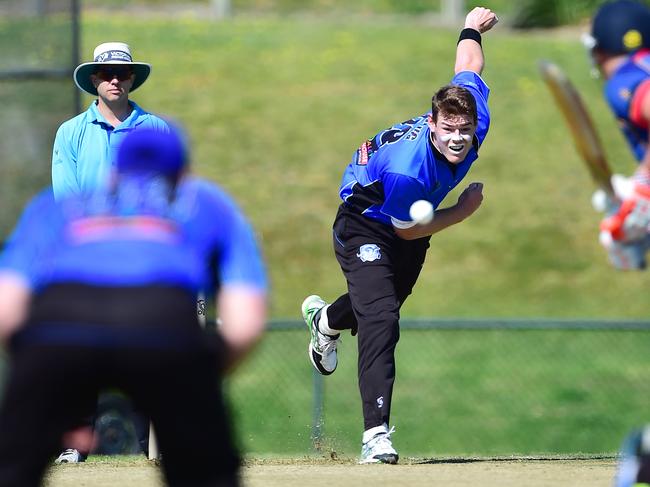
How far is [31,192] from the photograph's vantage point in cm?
1156

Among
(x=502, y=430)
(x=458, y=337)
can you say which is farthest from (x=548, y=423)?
(x=458, y=337)

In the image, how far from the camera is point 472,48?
7.56m

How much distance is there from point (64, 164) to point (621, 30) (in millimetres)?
3140

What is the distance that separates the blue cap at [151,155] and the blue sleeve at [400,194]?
3.12 m

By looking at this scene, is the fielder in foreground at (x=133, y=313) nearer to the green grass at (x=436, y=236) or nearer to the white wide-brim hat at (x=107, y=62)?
the white wide-brim hat at (x=107, y=62)

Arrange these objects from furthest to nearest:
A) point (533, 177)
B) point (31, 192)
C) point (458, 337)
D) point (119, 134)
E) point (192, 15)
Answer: point (192, 15), point (533, 177), point (458, 337), point (31, 192), point (119, 134)

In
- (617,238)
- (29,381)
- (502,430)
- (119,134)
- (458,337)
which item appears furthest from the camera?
(458,337)

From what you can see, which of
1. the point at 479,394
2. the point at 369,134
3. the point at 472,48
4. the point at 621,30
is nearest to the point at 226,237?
the point at 621,30

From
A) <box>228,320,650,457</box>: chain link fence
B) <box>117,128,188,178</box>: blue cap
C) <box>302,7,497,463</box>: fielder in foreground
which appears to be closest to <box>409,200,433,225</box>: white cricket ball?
<box>302,7,497,463</box>: fielder in foreground

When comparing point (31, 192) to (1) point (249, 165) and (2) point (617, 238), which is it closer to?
(2) point (617, 238)

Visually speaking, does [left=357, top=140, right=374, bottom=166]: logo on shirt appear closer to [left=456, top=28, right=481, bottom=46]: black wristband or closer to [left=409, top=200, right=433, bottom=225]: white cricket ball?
[left=409, top=200, right=433, bottom=225]: white cricket ball

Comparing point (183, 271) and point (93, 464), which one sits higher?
point (93, 464)

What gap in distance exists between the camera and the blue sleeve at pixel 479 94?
7.19 meters

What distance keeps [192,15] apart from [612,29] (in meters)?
22.6
